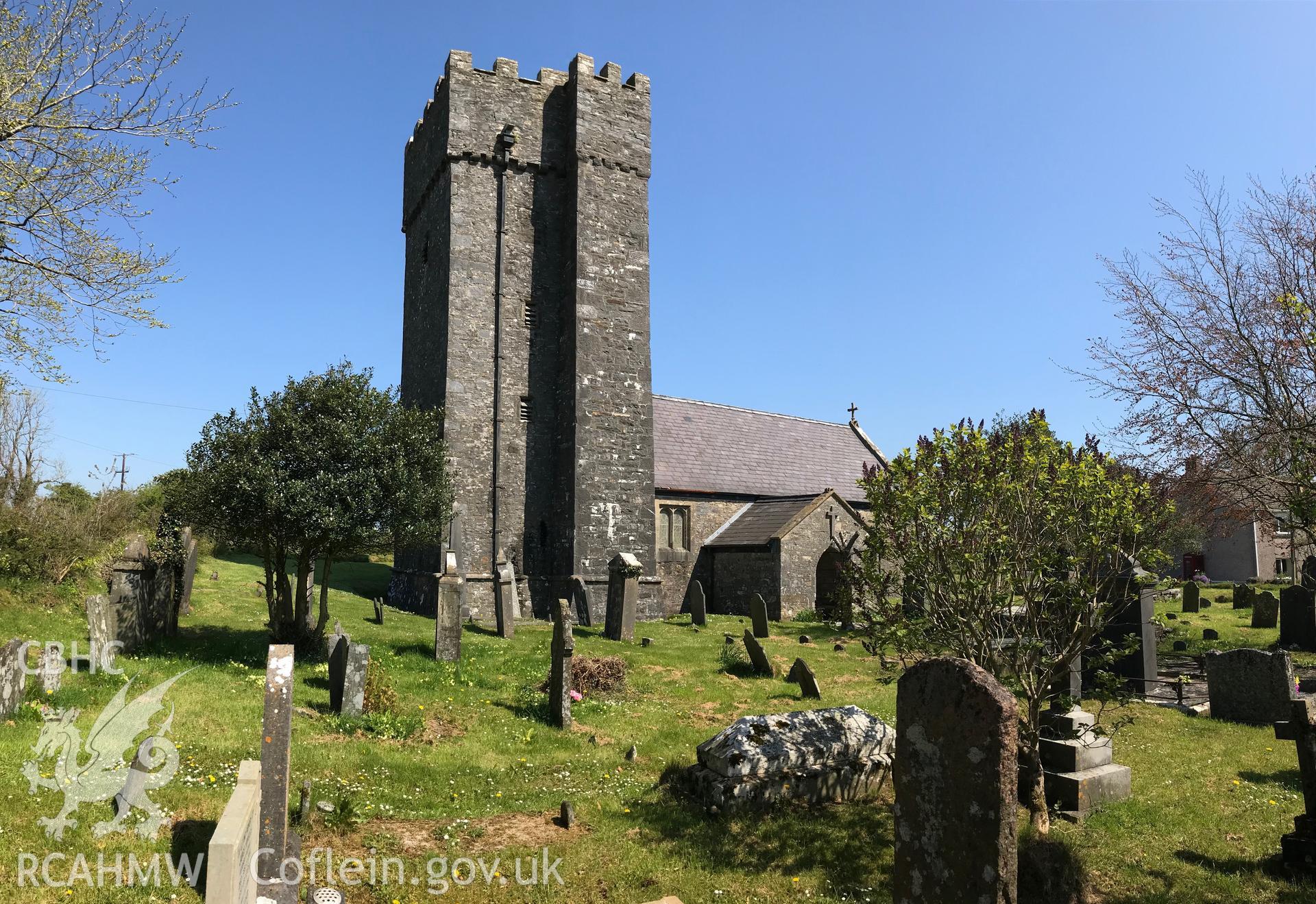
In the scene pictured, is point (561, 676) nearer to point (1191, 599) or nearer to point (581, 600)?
point (581, 600)

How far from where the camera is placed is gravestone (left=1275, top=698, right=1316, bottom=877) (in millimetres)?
5969

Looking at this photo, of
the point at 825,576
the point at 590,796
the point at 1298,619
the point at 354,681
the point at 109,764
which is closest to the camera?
the point at 109,764

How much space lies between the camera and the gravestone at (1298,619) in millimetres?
17562

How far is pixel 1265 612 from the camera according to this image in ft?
70.6

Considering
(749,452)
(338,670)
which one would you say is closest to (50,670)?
(338,670)

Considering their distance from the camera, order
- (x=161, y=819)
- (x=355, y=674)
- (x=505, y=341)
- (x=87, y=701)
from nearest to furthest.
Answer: (x=161, y=819) < (x=87, y=701) < (x=355, y=674) < (x=505, y=341)

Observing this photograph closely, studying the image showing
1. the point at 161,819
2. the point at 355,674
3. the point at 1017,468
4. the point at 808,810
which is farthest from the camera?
the point at 355,674

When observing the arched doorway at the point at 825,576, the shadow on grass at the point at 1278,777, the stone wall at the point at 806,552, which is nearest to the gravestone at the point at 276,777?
the shadow on grass at the point at 1278,777

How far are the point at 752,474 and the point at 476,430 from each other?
11.6 metres

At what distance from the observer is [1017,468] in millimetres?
8023

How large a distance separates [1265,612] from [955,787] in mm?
22904

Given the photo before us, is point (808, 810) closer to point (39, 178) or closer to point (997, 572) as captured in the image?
point (997, 572)

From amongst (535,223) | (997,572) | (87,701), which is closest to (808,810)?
(997,572)

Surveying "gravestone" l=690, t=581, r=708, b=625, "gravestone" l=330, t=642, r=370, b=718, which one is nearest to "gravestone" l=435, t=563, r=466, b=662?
"gravestone" l=330, t=642, r=370, b=718
